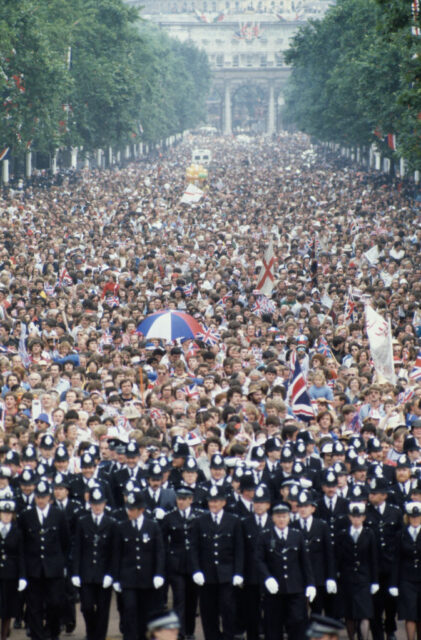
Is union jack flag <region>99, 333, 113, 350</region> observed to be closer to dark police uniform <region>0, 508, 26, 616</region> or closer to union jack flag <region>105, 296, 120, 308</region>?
union jack flag <region>105, 296, 120, 308</region>

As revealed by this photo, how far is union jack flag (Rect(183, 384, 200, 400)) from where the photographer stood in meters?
19.4

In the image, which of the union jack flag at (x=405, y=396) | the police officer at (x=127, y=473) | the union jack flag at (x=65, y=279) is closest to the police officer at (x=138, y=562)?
the police officer at (x=127, y=473)

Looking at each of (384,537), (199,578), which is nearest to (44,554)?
(199,578)

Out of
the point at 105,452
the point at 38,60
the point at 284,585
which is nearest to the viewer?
the point at 284,585

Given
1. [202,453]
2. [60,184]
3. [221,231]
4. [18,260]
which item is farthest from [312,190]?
[202,453]

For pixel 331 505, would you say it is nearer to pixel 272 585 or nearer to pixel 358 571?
pixel 358 571

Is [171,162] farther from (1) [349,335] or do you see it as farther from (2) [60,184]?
(1) [349,335]

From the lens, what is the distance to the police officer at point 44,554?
13.7 m

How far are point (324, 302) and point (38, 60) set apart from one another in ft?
110

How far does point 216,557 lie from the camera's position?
1362 centimetres

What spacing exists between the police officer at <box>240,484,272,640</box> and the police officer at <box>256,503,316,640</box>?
0.17 metres

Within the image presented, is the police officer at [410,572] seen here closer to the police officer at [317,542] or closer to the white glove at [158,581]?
the police officer at [317,542]

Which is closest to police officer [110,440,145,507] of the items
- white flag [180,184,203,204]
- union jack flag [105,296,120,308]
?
union jack flag [105,296,120,308]

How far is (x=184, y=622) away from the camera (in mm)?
14094
